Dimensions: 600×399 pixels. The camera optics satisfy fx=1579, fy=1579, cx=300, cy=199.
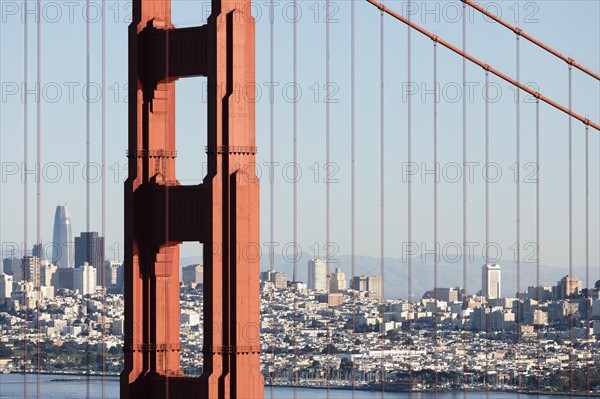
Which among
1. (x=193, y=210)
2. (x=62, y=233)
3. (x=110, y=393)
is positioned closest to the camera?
(x=193, y=210)

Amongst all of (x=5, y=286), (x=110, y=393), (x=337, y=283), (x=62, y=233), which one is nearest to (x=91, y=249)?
(x=337, y=283)

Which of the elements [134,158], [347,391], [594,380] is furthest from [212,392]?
[347,391]

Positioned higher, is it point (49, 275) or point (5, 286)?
point (49, 275)

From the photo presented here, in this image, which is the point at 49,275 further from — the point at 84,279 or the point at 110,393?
the point at 110,393

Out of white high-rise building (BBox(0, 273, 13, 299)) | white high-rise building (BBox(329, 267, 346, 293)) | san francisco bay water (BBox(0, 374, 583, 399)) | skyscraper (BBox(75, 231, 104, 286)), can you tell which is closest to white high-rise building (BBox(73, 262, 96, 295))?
skyscraper (BBox(75, 231, 104, 286))

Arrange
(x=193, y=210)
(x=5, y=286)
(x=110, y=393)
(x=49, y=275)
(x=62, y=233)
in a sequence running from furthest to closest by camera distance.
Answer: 1. (x=110, y=393)
2. (x=49, y=275)
3. (x=5, y=286)
4. (x=62, y=233)
5. (x=193, y=210)

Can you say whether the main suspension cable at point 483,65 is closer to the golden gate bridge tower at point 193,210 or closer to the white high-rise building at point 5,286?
the golden gate bridge tower at point 193,210

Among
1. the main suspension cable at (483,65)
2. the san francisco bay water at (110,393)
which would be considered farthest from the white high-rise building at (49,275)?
the main suspension cable at (483,65)
